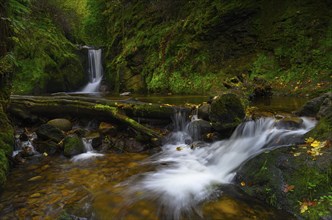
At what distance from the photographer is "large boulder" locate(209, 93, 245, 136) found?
6789 millimetres

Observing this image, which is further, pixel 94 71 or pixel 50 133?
pixel 94 71

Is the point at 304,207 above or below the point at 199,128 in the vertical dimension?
below

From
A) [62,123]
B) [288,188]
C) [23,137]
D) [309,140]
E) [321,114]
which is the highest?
[321,114]

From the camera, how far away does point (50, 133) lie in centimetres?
727

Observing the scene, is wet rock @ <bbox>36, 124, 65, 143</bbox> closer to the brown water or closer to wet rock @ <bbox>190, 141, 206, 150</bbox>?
the brown water

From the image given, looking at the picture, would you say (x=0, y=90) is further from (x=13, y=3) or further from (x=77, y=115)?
(x=77, y=115)

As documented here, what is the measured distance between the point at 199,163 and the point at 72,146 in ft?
9.92

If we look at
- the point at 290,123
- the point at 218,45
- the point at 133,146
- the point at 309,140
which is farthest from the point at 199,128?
the point at 218,45

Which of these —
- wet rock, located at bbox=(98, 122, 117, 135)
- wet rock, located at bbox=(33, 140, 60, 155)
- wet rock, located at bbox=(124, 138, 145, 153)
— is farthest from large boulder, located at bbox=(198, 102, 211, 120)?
wet rock, located at bbox=(33, 140, 60, 155)

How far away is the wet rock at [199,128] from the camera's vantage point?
7.28m

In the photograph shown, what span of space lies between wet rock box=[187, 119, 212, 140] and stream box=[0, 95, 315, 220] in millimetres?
291

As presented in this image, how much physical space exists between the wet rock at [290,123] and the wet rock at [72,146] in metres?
4.55

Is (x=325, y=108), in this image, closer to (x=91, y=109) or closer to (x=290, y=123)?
(x=290, y=123)

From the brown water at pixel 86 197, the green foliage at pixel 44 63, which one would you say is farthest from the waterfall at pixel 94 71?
the brown water at pixel 86 197
